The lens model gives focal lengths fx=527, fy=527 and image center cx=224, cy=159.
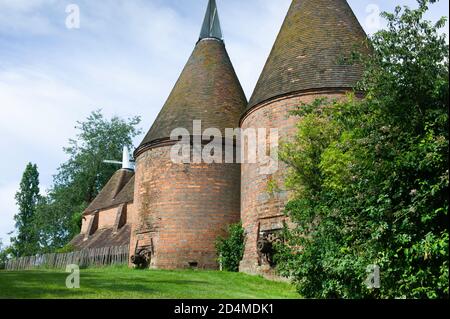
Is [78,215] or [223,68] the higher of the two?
[223,68]

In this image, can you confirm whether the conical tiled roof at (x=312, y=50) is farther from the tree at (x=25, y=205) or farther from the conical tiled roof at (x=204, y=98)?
the tree at (x=25, y=205)

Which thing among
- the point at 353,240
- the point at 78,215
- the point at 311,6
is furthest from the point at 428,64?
the point at 78,215

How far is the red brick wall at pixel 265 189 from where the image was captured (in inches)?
733

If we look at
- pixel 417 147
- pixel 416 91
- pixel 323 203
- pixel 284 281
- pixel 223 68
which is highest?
pixel 223 68

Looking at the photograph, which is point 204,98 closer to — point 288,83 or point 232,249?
point 288,83

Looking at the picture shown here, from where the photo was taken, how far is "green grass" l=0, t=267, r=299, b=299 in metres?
12.0

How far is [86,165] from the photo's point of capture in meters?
48.8

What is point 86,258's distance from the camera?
2953cm

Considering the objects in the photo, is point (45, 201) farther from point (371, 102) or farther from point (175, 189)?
point (371, 102)

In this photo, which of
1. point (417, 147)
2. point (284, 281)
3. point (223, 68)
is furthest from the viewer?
point (223, 68)

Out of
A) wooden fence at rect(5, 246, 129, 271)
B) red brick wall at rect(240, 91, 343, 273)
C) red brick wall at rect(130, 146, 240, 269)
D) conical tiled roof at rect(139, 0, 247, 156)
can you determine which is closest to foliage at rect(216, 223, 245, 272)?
red brick wall at rect(240, 91, 343, 273)

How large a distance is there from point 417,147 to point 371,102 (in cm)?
198

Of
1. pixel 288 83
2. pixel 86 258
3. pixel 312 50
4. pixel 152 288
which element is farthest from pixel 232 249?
pixel 86 258

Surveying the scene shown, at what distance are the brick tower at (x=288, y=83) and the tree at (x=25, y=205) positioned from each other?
39907 millimetres
